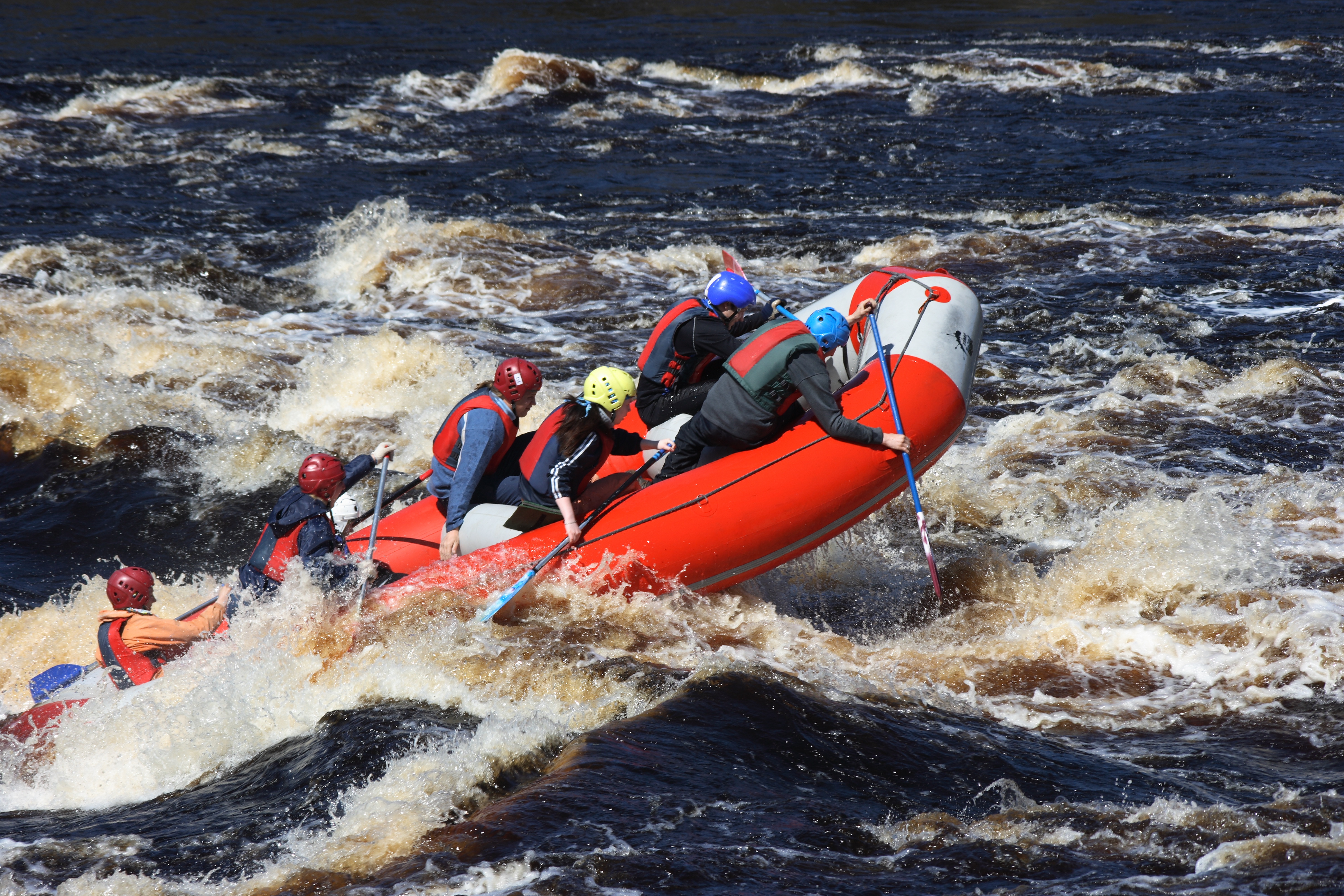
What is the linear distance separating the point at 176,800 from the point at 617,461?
3.16m

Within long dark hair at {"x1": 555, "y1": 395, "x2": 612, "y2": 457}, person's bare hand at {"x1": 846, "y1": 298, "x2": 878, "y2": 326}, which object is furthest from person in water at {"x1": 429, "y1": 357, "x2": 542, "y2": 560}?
person's bare hand at {"x1": 846, "y1": 298, "x2": 878, "y2": 326}

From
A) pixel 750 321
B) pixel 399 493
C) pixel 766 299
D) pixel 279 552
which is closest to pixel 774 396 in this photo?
pixel 750 321

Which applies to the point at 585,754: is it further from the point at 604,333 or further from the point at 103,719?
the point at 604,333

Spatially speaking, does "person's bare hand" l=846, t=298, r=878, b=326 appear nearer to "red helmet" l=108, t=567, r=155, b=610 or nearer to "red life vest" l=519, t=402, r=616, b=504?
"red life vest" l=519, t=402, r=616, b=504

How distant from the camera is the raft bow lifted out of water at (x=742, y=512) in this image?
6.21 m

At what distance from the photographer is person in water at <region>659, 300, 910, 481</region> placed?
20.1 feet

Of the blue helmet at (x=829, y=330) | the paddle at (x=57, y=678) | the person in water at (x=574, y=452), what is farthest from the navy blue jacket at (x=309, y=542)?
the blue helmet at (x=829, y=330)

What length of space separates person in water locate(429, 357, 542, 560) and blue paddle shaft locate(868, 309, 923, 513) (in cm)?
200

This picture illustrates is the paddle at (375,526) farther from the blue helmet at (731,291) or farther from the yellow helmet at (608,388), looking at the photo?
the blue helmet at (731,291)

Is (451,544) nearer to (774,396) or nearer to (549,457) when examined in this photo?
(549,457)

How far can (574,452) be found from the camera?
602cm

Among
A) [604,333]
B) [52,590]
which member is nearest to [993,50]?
[604,333]

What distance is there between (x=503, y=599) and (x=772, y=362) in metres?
1.97

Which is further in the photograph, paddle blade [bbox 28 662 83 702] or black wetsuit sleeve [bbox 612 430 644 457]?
black wetsuit sleeve [bbox 612 430 644 457]
